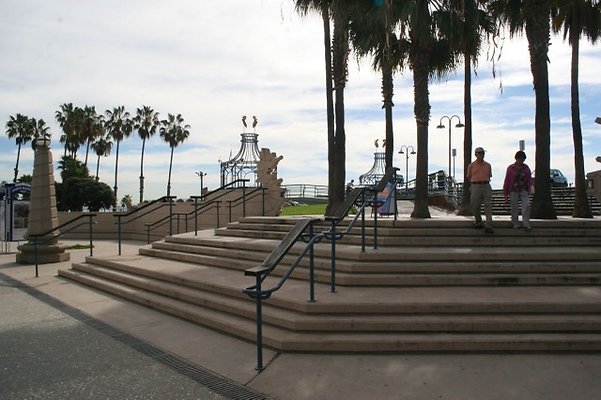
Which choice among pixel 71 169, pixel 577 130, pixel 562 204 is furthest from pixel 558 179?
pixel 71 169

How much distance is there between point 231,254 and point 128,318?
2815mm

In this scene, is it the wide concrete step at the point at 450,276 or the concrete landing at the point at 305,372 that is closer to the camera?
the concrete landing at the point at 305,372

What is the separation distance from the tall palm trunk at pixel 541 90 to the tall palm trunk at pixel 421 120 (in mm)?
2393

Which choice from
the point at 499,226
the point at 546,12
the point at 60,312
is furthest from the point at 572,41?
the point at 60,312

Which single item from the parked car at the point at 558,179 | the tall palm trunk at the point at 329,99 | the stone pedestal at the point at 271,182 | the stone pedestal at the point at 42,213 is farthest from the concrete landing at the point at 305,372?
the parked car at the point at 558,179

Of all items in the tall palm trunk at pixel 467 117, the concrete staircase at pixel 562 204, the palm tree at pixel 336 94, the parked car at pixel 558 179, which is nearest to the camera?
the palm tree at pixel 336 94

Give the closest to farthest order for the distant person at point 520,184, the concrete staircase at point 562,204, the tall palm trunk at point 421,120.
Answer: the distant person at point 520,184 → the tall palm trunk at point 421,120 → the concrete staircase at point 562,204

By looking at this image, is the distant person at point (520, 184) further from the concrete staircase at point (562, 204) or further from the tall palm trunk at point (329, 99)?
the tall palm trunk at point (329, 99)

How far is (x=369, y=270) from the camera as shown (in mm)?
7082

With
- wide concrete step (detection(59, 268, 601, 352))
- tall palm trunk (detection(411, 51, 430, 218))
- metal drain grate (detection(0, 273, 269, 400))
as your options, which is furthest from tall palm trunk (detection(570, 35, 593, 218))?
metal drain grate (detection(0, 273, 269, 400))

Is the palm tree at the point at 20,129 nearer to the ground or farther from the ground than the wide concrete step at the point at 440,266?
farther from the ground

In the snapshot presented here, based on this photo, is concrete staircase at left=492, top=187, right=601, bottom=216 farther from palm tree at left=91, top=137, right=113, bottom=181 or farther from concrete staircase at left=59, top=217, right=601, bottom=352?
palm tree at left=91, top=137, right=113, bottom=181

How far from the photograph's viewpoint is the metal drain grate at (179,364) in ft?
14.0

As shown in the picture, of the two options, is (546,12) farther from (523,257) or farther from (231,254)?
(231,254)
